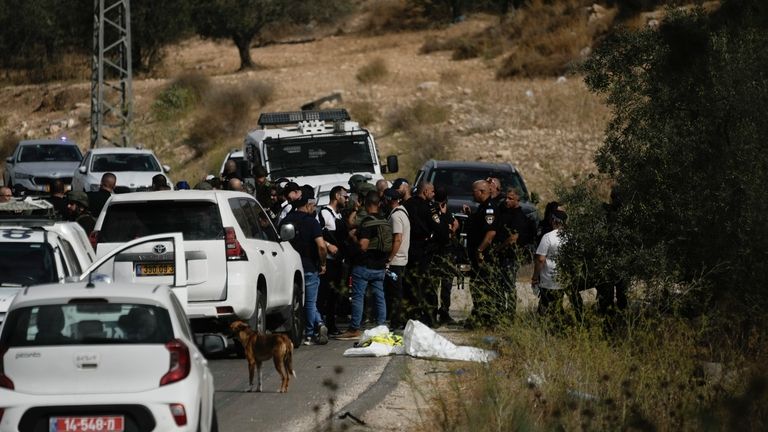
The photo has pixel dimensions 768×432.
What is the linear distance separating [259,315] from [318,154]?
10.2 meters

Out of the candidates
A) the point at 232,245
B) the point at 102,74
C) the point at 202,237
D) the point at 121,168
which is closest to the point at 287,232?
the point at 232,245

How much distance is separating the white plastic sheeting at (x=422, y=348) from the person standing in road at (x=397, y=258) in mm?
1368

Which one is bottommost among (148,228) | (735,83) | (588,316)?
(588,316)

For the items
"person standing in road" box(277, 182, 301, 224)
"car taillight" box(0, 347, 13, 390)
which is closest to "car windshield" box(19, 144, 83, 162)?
"person standing in road" box(277, 182, 301, 224)

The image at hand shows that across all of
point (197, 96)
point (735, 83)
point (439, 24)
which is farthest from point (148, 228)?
point (439, 24)

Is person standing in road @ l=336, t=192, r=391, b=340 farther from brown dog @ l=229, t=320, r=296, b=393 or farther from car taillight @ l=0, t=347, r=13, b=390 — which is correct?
car taillight @ l=0, t=347, r=13, b=390

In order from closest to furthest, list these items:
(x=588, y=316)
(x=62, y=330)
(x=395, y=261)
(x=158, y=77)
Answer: (x=62, y=330) → (x=588, y=316) → (x=395, y=261) → (x=158, y=77)

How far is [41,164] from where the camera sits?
1401 inches

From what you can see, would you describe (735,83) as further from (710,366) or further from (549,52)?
(549,52)

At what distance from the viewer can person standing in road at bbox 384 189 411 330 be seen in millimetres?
16656

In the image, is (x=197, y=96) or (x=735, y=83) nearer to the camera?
(x=735, y=83)

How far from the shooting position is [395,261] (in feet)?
55.7

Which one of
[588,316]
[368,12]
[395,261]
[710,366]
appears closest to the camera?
[710,366]

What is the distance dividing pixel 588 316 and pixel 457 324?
5266mm
